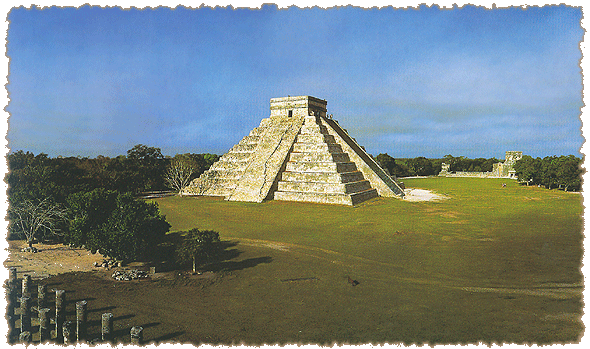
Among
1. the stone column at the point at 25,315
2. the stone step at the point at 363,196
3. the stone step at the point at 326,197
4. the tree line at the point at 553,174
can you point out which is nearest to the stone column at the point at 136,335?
the stone column at the point at 25,315

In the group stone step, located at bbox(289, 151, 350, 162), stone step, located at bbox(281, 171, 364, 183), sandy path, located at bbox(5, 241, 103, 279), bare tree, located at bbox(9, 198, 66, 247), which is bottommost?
sandy path, located at bbox(5, 241, 103, 279)

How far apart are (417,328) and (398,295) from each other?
206 cm

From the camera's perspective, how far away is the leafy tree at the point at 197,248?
12570 millimetres

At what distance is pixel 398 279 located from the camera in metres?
11.7

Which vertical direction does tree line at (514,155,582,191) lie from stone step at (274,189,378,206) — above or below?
above

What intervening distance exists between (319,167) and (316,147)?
2.95 m

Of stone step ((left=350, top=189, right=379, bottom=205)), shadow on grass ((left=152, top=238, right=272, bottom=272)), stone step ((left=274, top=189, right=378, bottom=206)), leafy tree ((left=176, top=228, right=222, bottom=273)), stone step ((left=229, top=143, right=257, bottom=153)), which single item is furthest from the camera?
stone step ((left=229, top=143, right=257, bottom=153))

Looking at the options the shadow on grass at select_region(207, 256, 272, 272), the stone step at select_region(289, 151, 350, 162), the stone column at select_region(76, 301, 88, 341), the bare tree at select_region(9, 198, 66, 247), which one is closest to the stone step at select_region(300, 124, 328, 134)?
the stone step at select_region(289, 151, 350, 162)

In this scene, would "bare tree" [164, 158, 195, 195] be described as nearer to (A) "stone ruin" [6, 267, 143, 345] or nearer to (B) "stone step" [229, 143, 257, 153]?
(B) "stone step" [229, 143, 257, 153]

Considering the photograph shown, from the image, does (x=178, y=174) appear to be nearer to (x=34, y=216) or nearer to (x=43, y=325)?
(x=34, y=216)

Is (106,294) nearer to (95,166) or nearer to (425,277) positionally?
(425,277)

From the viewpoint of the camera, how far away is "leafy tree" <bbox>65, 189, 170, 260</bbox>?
42.5 ft

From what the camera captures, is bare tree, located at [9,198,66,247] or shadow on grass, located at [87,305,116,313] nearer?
shadow on grass, located at [87,305,116,313]

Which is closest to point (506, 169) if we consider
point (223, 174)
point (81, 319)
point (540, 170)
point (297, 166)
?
point (540, 170)
